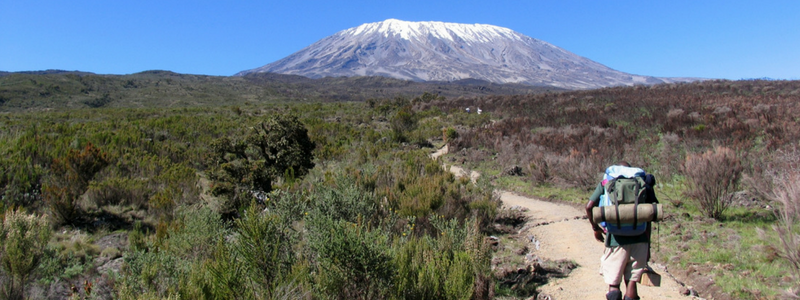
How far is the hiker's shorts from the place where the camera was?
116 inches

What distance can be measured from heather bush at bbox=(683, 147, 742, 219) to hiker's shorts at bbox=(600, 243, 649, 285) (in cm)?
306

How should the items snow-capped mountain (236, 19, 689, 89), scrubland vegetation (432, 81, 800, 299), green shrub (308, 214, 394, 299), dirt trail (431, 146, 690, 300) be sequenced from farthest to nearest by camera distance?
snow-capped mountain (236, 19, 689, 89) → scrubland vegetation (432, 81, 800, 299) → dirt trail (431, 146, 690, 300) → green shrub (308, 214, 394, 299)

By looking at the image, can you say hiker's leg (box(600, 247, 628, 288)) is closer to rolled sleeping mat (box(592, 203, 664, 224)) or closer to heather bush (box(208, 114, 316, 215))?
rolled sleeping mat (box(592, 203, 664, 224))

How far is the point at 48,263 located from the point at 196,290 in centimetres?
225

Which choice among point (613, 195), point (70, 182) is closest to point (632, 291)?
point (613, 195)

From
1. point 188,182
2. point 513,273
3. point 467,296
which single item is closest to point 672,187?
point 513,273

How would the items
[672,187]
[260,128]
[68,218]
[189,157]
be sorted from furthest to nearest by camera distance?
[189,157]
[260,128]
[672,187]
[68,218]

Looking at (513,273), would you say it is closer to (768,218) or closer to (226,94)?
(768,218)

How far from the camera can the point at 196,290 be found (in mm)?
2211

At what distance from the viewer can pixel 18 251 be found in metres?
3.04

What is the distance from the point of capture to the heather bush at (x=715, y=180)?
16.6 feet

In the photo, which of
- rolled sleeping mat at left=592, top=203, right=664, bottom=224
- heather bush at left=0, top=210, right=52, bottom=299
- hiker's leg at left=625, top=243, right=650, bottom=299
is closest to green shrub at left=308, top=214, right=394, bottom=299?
rolled sleeping mat at left=592, top=203, right=664, bottom=224

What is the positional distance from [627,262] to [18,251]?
4620mm

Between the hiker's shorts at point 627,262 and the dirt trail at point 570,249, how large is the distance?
512 millimetres
